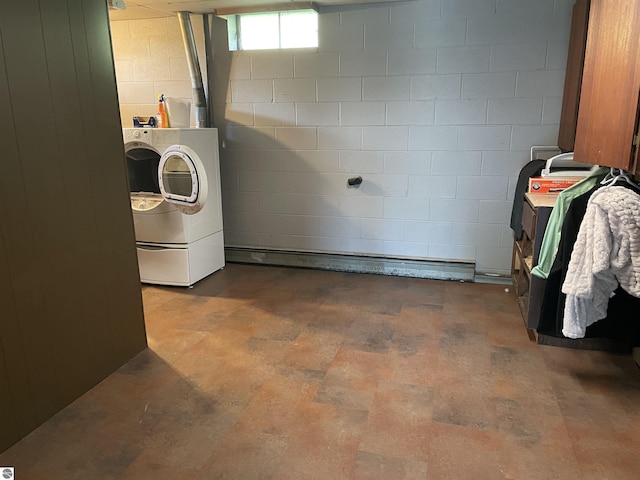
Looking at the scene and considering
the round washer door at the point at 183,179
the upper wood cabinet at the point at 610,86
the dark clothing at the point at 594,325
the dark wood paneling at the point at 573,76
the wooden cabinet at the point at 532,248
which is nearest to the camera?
the upper wood cabinet at the point at 610,86

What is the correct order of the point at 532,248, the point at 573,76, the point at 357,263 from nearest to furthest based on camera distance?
1. the point at 532,248
2. the point at 573,76
3. the point at 357,263

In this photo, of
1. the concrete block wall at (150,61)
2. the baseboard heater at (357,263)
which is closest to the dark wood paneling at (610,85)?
the baseboard heater at (357,263)

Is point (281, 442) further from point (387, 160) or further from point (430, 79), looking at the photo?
point (430, 79)

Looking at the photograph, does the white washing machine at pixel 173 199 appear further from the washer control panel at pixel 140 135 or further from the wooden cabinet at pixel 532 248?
the wooden cabinet at pixel 532 248

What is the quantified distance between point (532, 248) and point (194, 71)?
298 cm

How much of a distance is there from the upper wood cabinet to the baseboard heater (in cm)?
148

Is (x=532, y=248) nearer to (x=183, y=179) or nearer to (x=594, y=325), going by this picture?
(x=594, y=325)

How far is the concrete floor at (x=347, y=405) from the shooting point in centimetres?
180

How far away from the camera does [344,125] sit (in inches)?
152

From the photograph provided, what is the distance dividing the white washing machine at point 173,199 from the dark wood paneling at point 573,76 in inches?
101

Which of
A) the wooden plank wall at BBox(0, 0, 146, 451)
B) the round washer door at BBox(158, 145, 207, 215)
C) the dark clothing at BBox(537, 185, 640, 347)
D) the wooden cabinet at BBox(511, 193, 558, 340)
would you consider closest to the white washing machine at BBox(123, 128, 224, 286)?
the round washer door at BBox(158, 145, 207, 215)

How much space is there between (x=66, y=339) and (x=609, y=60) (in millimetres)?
2795

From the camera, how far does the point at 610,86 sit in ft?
7.06

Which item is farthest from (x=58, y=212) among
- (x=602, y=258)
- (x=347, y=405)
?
(x=602, y=258)
